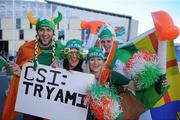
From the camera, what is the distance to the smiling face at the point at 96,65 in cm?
366

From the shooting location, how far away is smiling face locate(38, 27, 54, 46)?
4.09 m

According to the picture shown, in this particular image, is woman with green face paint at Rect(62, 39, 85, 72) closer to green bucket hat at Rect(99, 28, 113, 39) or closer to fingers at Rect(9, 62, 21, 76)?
fingers at Rect(9, 62, 21, 76)

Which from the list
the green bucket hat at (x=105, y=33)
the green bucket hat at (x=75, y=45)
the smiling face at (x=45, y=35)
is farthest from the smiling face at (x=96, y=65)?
the green bucket hat at (x=105, y=33)

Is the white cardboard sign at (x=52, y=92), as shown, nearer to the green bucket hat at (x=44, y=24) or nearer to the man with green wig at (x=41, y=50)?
the man with green wig at (x=41, y=50)

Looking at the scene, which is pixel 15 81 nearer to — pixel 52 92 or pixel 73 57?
pixel 52 92

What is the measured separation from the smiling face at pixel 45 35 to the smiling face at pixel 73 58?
16.9 inches

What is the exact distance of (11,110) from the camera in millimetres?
4352

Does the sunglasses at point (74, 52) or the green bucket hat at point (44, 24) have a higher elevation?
the green bucket hat at point (44, 24)

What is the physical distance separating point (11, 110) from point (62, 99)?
3.11 feet

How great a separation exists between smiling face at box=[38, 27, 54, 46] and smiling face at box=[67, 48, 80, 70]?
430 mm

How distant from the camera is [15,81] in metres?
4.25

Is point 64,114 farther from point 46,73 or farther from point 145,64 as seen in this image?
point 145,64

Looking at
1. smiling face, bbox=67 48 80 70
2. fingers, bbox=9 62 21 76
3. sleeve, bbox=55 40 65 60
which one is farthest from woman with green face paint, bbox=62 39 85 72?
fingers, bbox=9 62 21 76

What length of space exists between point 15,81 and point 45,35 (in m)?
0.70
